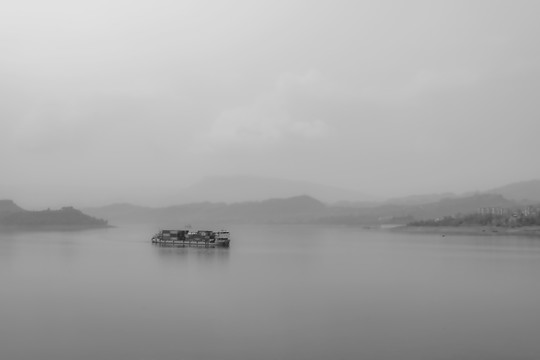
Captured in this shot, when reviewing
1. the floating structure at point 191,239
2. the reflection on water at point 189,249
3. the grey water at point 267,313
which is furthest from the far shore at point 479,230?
the grey water at point 267,313

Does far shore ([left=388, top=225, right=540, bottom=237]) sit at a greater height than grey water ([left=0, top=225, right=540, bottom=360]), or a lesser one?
greater

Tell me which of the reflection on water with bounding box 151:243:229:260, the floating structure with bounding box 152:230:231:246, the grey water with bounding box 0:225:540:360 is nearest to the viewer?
the grey water with bounding box 0:225:540:360

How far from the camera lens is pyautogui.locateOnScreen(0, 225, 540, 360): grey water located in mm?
18344

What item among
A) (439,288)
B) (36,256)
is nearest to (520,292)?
(439,288)

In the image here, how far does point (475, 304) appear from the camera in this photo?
28.0m

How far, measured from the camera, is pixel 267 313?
2497cm

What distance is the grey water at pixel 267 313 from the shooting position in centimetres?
1834

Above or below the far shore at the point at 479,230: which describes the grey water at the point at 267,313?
below

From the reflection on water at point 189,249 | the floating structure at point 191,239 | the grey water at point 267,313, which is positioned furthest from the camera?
the floating structure at point 191,239

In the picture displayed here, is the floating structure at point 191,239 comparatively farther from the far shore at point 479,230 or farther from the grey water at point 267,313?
the far shore at point 479,230

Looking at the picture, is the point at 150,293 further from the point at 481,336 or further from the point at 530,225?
the point at 530,225

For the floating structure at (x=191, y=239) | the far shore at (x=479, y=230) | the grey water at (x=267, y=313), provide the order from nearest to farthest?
the grey water at (x=267, y=313) < the floating structure at (x=191, y=239) < the far shore at (x=479, y=230)

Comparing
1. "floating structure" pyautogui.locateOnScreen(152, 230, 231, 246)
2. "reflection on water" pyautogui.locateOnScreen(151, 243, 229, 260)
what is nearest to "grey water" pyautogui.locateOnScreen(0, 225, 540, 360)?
"reflection on water" pyautogui.locateOnScreen(151, 243, 229, 260)

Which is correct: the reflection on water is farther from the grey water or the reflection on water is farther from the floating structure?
the grey water
